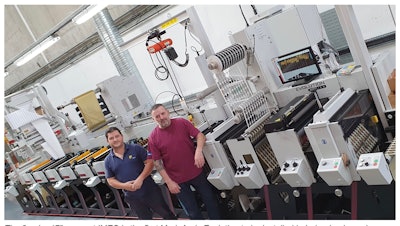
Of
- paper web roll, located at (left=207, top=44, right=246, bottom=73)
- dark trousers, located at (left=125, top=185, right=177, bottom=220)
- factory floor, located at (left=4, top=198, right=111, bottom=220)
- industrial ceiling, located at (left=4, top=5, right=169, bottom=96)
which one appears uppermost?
industrial ceiling, located at (left=4, top=5, right=169, bottom=96)

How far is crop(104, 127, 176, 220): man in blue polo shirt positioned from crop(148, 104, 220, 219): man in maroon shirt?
0.58ft

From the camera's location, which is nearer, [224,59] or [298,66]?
[224,59]

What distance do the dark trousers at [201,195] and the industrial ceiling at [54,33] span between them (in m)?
4.40

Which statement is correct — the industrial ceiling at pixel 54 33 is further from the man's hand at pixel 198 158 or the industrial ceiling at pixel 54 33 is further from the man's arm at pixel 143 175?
the man's hand at pixel 198 158

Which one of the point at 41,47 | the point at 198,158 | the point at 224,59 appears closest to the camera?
the point at 198,158

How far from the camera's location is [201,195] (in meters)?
3.67

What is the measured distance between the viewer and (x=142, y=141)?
5.19 m

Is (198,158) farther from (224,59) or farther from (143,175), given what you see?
(224,59)

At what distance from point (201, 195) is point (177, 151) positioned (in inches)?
22.2

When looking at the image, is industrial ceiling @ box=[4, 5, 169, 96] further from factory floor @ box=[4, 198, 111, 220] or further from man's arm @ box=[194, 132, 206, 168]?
man's arm @ box=[194, 132, 206, 168]

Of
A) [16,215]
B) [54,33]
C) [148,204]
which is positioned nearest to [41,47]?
[54,33]

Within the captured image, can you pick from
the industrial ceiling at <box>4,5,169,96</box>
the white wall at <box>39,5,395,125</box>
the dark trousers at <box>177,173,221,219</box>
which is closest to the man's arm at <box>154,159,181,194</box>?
the dark trousers at <box>177,173,221,219</box>

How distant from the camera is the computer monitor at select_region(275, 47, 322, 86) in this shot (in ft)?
11.6
